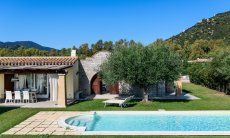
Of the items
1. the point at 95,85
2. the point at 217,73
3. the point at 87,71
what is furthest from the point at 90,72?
the point at 217,73

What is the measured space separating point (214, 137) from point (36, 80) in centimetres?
1890

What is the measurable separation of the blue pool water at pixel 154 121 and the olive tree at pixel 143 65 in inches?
181

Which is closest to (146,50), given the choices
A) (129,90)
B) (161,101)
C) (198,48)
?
(161,101)

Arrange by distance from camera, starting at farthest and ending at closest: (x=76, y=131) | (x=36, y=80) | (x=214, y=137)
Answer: (x=36, y=80) → (x=76, y=131) → (x=214, y=137)

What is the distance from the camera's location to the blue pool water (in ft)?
61.1

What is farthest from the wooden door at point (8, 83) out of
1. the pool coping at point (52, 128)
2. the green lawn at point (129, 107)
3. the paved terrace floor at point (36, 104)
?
the pool coping at point (52, 128)

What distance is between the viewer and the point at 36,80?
3053 centimetres

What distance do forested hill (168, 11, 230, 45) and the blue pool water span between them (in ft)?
234

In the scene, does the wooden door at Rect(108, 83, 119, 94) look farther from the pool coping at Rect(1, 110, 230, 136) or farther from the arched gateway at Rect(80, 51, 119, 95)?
the pool coping at Rect(1, 110, 230, 136)

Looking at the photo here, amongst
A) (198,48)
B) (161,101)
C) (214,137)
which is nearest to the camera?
(214,137)

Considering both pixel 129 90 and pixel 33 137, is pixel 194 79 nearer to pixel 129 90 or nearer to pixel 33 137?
pixel 129 90

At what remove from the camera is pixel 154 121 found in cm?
2042

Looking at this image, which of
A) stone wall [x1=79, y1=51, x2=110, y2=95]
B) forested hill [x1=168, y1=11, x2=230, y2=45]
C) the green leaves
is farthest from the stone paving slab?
forested hill [x1=168, y1=11, x2=230, y2=45]

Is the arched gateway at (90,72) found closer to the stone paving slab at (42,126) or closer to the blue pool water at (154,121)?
the stone paving slab at (42,126)
